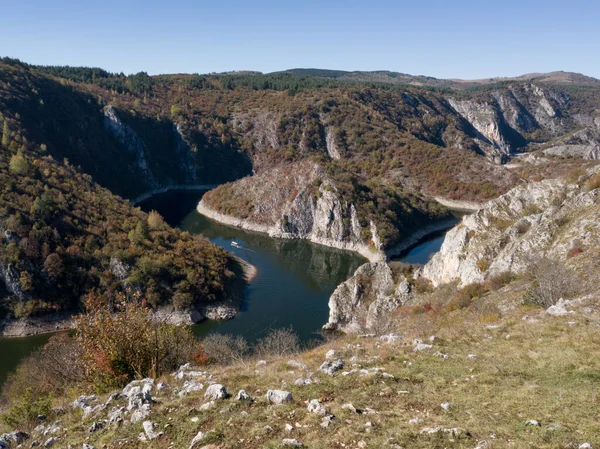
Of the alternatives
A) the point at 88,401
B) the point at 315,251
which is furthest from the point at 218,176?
Answer: the point at 88,401

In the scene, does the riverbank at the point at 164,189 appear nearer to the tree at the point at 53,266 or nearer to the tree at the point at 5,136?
the tree at the point at 5,136

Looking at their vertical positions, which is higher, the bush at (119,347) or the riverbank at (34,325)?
the bush at (119,347)

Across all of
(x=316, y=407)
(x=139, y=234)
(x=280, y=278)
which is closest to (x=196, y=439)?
(x=316, y=407)

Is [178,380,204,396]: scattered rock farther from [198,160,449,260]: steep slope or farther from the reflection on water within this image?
[198,160,449,260]: steep slope

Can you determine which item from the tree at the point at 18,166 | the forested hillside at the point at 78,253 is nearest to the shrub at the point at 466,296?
the forested hillside at the point at 78,253

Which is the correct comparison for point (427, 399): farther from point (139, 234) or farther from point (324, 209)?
point (324, 209)

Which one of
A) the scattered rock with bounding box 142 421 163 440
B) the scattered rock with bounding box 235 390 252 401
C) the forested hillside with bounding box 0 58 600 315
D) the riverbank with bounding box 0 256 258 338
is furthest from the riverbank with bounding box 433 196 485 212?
the scattered rock with bounding box 142 421 163 440
